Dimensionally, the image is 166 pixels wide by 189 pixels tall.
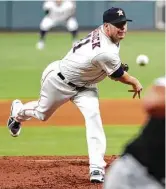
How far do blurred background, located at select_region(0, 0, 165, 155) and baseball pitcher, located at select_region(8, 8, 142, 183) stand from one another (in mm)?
1578

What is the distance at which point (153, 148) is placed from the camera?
343cm

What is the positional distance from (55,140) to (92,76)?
2.62 metres

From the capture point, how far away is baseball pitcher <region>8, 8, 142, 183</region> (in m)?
6.99

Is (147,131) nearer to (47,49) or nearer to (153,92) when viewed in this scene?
(153,92)

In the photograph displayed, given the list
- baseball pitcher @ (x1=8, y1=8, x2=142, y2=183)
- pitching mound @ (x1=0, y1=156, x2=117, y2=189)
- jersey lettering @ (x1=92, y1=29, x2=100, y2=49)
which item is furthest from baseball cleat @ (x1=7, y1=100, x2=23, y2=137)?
jersey lettering @ (x1=92, y1=29, x2=100, y2=49)

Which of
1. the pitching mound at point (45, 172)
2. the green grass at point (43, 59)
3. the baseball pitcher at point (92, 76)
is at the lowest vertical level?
the green grass at point (43, 59)

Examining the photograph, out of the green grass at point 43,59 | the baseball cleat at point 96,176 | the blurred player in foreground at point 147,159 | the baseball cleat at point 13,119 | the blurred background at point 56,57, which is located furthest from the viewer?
the green grass at point 43,59

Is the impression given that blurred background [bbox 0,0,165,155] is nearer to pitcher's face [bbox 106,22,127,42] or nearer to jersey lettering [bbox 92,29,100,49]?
jersey lettering [bbox 92,29,100,49]

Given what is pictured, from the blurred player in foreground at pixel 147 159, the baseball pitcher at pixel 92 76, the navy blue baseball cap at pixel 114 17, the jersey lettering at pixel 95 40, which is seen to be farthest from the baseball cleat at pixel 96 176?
the blurred player in foreground at pixel 147 159

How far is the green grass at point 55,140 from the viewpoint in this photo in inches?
352

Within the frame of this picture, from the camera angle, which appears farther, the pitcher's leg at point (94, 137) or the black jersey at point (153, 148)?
the pitcher's leg at point (94, 137)

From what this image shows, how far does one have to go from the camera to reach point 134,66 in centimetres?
1867

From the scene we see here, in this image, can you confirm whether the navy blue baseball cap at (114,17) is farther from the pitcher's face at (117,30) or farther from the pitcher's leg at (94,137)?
the pitcher's leg at (94,137)

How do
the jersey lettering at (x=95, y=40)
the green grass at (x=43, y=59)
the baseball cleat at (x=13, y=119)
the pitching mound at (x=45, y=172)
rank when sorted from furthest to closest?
the green grass at (x=43, y=59), the baseball cleat at (x=13, y=119), the jersey lettering at (x=95, y=40), the pitching mound at (x=45, y=172)
